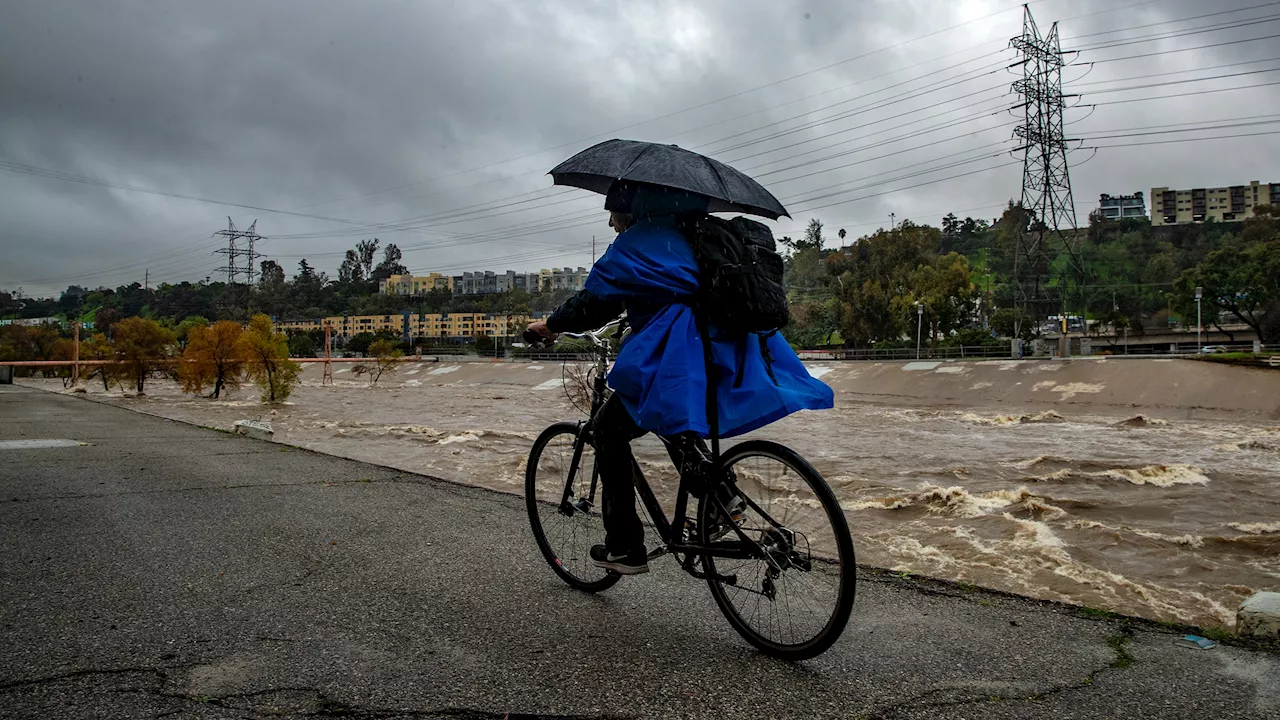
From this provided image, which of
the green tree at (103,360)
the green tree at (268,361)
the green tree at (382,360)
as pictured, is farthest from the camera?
the green tree at (382,360)

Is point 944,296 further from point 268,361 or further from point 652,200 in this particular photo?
point 652,200

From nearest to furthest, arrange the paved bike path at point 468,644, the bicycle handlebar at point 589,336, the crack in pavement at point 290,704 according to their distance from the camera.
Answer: the crack in pavement at point 290,704, the paved bike path at point 468,644, the bicycle handlebar at point 589,336

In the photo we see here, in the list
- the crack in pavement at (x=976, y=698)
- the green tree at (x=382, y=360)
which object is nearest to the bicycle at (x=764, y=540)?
the crack in pavement at (x=976, y=698)

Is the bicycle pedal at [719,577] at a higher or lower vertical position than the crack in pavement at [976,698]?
higher

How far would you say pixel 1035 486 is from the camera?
26.6ft

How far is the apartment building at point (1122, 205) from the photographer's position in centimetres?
14100

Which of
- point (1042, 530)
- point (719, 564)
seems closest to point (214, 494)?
point (719, 564)

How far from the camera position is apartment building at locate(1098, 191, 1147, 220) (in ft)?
463

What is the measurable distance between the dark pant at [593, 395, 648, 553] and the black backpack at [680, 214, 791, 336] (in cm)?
60

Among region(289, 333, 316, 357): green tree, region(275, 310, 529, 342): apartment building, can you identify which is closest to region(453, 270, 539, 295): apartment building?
region(275, 310, 529, 342): apartment building

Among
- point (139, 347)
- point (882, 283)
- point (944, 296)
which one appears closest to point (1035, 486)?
point (139, 347)

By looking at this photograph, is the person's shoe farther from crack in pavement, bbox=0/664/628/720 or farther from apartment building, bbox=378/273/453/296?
apartment building, bbox=378/273/453/296

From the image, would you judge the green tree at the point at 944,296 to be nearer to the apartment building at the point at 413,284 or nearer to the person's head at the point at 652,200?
the person's head at the point at 652,200

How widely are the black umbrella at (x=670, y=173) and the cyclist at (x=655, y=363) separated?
0.32 feet
